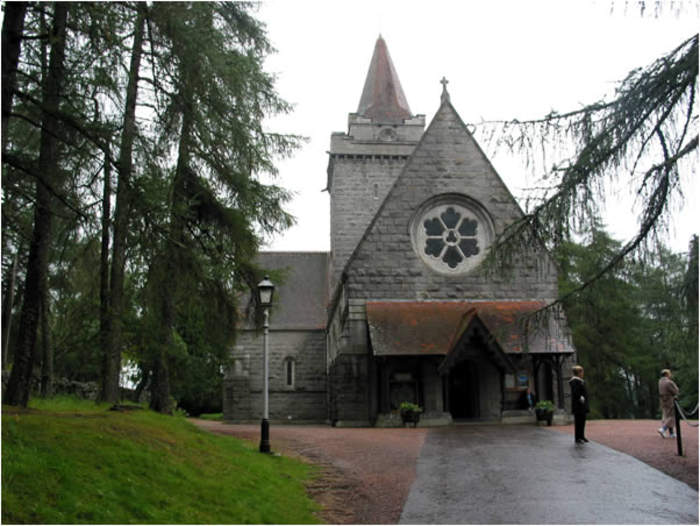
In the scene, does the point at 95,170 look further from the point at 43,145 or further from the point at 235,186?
the point at 235,186

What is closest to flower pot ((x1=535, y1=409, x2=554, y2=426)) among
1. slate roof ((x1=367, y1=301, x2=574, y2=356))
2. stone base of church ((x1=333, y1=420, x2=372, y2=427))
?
slate roof ((x1=367, y1=301, x2=574, y2=356))

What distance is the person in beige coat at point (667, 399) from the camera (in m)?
13.6

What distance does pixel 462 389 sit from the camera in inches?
877

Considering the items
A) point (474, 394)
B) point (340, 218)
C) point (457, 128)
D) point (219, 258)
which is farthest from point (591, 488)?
point (340, 218)

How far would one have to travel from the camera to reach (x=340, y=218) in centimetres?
3856

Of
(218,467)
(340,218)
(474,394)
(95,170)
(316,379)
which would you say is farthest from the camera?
(340,218)

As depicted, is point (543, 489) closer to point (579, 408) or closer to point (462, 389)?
point (579, 408)

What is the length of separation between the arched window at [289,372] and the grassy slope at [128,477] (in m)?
24.7

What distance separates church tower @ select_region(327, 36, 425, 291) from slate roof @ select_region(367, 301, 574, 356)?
1610 cm

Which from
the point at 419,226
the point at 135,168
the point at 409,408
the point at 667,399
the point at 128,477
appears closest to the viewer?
the point at 128,477

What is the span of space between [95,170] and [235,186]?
385 centimetres

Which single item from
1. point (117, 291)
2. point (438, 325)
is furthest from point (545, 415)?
point (117, 291)

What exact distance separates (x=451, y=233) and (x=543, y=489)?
48.4 feet

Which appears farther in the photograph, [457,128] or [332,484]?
[457,128]
